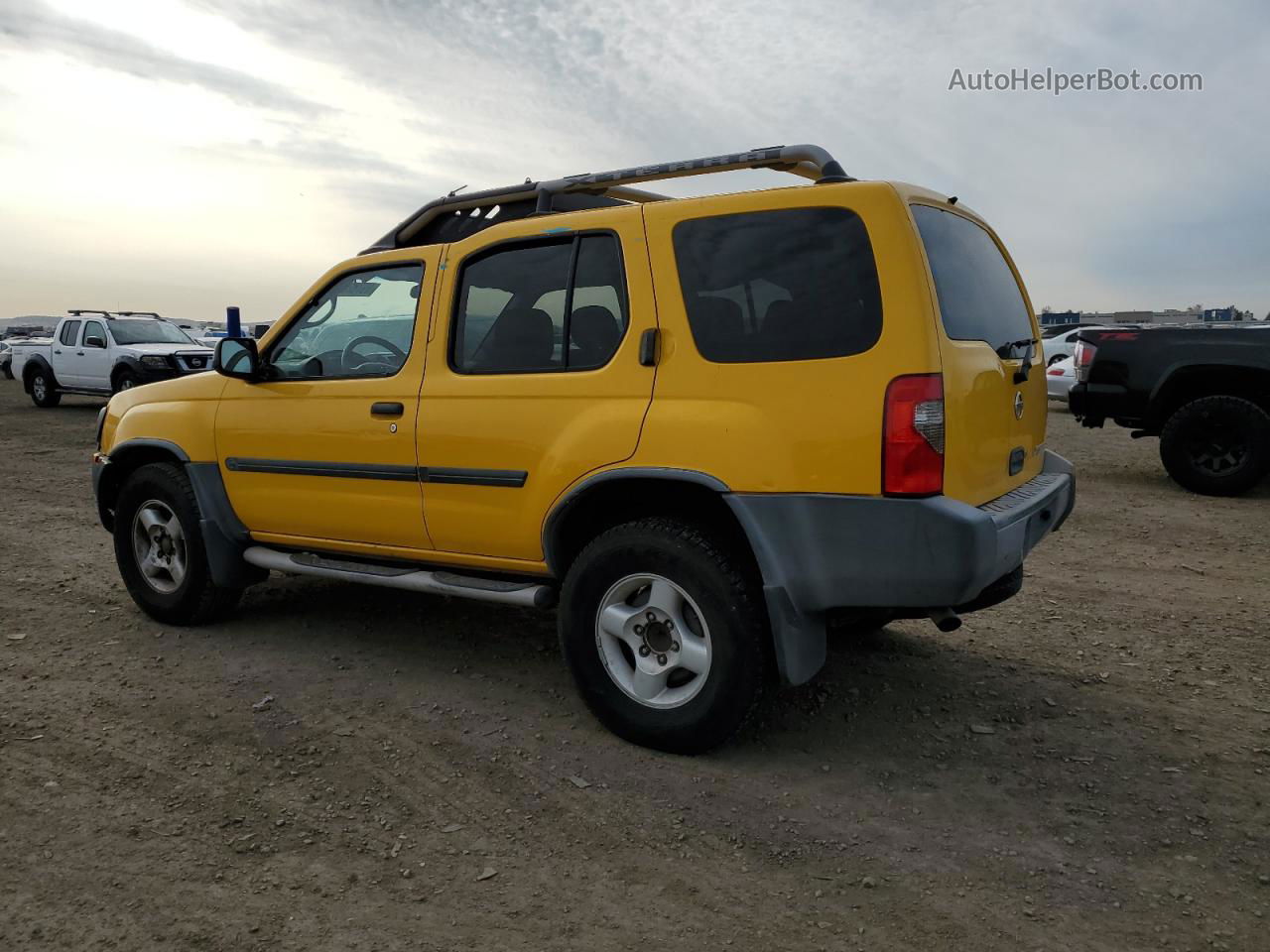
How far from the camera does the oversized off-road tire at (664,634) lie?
11.0 ft

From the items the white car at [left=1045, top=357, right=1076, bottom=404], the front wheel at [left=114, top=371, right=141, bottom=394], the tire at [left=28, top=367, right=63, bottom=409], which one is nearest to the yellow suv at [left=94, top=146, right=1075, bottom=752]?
the white car at [left=1045, top=357, right=1076, bottom=404]

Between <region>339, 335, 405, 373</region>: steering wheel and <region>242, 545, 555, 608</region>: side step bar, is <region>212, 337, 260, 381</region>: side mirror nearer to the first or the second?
<region>339, 335, 405, 373</region>: steering wheel

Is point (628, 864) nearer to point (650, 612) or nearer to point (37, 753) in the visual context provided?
point (650, 612)

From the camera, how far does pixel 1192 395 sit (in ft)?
30.1

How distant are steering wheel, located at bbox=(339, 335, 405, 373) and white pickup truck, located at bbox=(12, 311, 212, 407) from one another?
45.2ft

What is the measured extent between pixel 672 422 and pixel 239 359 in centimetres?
238

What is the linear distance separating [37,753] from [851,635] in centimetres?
344

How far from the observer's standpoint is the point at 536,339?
3.85 metres

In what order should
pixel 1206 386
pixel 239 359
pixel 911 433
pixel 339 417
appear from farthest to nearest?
pixel 1206 386 < pixel 239 359 < pixel 339 417 < pixel 911 433

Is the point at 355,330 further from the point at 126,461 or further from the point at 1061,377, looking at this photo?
the point at 1061,377

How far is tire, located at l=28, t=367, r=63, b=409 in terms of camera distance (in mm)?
20156

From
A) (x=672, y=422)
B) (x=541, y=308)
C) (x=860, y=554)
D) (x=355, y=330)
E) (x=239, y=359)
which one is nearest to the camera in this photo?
(x=860, y=554)

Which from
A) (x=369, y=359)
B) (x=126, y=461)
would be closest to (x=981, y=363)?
(x=369, y=359)

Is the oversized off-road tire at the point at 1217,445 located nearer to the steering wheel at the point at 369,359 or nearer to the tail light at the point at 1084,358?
the tail light at the point at 1084,358
